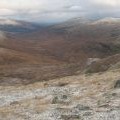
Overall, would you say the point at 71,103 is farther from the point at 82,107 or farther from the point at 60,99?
the point at 82,107

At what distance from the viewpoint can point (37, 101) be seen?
61219 mm

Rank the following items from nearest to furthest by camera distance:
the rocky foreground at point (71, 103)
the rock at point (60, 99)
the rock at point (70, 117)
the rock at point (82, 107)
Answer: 1. the rock at point (70, 117)
2. the rocky foreground at point (71, 103)
3. the rock at point (82, 107)
4. the rock at point (60, 99)

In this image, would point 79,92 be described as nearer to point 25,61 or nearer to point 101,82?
point 101,82

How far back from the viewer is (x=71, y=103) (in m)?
56.1

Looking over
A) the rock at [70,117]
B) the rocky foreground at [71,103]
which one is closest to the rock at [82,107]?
the rocky foreground at [71,103]

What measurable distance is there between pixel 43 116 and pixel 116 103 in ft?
34.8

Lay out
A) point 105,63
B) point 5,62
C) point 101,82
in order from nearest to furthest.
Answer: point 101,82
point 105,63
point 5,62

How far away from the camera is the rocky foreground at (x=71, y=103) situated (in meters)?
48.8

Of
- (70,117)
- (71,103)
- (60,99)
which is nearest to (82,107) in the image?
(71,103)

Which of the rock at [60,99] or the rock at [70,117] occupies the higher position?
the rock at [60,99]

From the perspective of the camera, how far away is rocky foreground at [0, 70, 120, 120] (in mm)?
48750

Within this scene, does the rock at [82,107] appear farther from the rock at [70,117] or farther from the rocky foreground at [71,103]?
the rock at [70,117]

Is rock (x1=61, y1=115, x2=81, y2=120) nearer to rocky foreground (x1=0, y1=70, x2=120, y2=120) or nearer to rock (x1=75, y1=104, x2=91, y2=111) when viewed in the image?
rocky foreground (x1=0, y1=70, x2=120, y2=120)

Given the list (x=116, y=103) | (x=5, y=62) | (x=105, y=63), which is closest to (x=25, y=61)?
(x=5, y=62)
